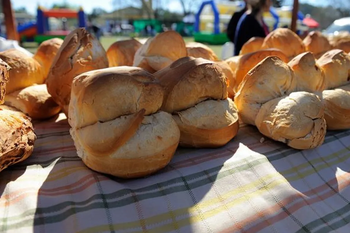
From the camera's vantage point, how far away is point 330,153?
1.24 meters

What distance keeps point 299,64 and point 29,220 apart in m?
1.19

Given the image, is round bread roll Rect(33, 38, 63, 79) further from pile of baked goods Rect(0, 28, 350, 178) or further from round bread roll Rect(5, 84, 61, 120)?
round bread roll Rect(5, 84, 61, 120)

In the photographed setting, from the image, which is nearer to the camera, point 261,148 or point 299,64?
point 261,148

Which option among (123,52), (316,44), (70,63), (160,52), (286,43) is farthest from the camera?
(316,44)

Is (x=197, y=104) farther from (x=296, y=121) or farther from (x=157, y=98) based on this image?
(x=296, y=121)

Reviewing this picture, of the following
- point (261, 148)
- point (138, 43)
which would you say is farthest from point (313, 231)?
point (138, 43)

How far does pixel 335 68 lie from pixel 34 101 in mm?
1402

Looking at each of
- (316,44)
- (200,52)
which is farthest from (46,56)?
(316,44)

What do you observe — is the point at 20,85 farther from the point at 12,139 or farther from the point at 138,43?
the point at 138,43

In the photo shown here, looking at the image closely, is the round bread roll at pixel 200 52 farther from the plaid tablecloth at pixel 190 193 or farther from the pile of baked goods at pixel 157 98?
the plaid tablecloth at pixel 190 193

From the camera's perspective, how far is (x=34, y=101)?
1.25 metres

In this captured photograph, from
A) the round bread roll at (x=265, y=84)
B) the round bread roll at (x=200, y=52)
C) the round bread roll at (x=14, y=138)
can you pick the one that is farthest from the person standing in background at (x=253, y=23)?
the round bread roll at (x=14, y=138)

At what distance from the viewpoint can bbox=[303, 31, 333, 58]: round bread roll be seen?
187 cm

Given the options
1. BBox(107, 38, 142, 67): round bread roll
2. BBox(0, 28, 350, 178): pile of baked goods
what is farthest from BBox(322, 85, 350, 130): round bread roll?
BBox(107, 38, 142, 67): round bread roll
